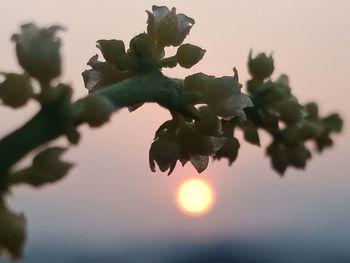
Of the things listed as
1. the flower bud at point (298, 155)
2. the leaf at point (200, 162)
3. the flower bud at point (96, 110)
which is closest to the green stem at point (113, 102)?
the flower bud at point (96, 110)

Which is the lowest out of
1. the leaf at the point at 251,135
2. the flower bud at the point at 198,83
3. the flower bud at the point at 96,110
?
the flower bud at the point at 96,110

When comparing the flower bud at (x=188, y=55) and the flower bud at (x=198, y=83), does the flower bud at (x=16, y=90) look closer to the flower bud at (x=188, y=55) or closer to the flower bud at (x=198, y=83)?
the flower bud at (x=198, y=83)

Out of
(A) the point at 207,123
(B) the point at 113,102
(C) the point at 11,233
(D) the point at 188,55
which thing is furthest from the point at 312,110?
(C) the point at 11,233

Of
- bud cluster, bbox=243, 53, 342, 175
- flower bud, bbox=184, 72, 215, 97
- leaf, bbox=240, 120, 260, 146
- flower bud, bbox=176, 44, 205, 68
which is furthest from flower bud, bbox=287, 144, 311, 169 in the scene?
flower bud, bbox=184, 72, 215, 97

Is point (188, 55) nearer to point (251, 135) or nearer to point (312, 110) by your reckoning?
point (251, 135)

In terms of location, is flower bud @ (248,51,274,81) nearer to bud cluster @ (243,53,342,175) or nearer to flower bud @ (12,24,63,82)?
bud cluster @ (243,53,342,175)

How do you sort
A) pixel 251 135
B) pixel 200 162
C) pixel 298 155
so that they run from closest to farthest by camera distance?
1. pixel 200 162
2. pixel 251 135
3. pixel 298 155

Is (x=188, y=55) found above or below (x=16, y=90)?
above
